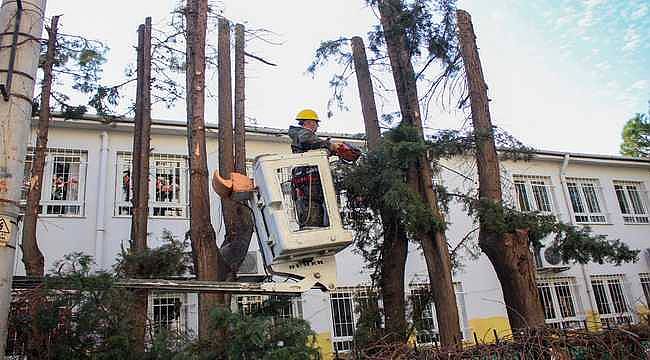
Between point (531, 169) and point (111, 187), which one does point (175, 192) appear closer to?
point (111, 187)

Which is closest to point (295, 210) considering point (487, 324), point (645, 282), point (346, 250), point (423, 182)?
point (423, 182)

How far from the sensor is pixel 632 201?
20.7 meters

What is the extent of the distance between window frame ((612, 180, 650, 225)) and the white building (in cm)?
20

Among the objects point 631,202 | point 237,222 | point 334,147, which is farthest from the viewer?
point 631,202

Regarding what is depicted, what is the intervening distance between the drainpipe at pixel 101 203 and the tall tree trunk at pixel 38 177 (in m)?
2.31

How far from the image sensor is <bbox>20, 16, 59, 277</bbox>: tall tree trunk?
32.1 feet

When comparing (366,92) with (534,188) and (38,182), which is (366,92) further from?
(534,188)

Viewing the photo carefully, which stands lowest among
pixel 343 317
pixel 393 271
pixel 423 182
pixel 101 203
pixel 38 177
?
pixel 343 317

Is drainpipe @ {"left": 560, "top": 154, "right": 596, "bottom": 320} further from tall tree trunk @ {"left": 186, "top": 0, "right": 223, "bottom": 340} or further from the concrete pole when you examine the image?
the concrete pole

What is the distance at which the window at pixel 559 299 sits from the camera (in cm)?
1755

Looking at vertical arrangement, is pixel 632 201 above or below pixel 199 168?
above

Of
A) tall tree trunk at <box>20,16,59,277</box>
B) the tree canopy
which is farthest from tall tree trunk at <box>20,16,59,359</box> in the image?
the tree canopy

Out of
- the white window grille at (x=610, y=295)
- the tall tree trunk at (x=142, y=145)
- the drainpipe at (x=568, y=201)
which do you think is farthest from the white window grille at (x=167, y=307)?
the white window grille at (x=610, y=295)

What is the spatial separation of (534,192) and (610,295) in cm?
427
